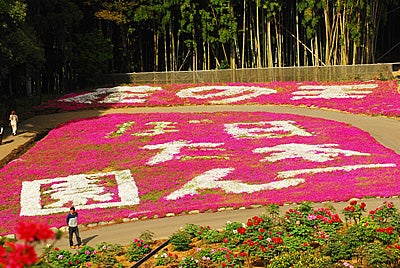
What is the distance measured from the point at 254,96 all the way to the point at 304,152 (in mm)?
26988

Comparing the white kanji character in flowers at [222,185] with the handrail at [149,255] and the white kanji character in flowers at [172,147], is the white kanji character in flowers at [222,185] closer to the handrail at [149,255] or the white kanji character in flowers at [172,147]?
the white kanji character in flowers at [172,147]

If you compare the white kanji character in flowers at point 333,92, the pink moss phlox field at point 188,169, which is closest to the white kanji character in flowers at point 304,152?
the pink moss phlox field at point 188,169

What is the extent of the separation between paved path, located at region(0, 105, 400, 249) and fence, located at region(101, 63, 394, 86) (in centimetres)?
1406

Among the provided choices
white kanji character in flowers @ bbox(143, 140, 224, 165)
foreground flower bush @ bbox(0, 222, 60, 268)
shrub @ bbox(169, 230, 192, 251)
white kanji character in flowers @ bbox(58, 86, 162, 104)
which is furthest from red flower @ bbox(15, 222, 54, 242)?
white kanji character in flowers @ bbox(58, 86, 162, 104)

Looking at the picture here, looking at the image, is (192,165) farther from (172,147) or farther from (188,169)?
(172,147)

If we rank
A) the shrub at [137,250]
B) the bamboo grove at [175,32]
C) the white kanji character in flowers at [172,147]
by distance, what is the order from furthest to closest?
the bamboo grove at [175,32], the white kanji character in flowers at [172,147], the shrub at [137,250]

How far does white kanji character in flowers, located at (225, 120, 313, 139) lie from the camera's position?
41.1m

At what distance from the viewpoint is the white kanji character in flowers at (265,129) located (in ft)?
135

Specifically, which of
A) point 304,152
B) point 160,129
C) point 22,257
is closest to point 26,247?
point 22,257

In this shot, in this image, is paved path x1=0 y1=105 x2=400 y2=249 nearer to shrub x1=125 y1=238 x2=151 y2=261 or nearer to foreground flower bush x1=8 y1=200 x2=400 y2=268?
foreground flower bush x1=8 y1=200 x2=400 y2=268

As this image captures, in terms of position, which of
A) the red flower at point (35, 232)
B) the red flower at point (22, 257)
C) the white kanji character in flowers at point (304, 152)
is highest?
the red flower at point (35, 232)

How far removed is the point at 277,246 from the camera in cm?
1766

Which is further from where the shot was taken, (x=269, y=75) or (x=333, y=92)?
(x=269, y=75)

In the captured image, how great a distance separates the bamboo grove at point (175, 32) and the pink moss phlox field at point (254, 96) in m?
7.00
